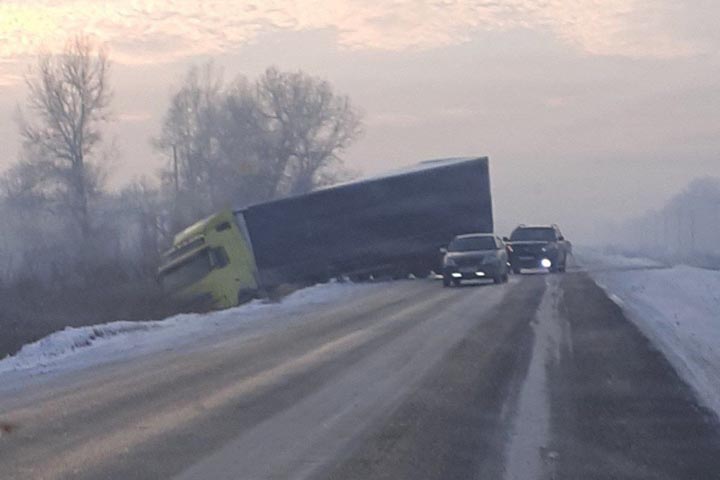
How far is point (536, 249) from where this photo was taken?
2051 inches

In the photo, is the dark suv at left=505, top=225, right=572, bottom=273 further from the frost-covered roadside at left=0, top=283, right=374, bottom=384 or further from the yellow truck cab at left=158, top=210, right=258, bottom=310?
the frost-covered roadside at left=0, top=283, right=374, bottom=384

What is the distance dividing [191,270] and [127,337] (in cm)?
1734

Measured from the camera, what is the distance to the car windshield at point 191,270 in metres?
39.3

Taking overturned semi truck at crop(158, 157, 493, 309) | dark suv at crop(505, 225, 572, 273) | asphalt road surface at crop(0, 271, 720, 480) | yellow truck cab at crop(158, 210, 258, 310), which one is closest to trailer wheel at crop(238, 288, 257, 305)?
yellow truck cab at crop(158, 210, 258, 310)

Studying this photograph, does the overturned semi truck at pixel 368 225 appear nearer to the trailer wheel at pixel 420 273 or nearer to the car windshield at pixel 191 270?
the trailer wheel at pixel 420 273

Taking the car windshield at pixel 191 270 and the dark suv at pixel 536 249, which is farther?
the dark suv at pixel 536 249

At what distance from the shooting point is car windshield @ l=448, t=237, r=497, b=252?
4338 centimetres

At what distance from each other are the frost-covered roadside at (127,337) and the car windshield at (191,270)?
7384mm

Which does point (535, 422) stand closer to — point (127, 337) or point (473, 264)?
point (127, 337)

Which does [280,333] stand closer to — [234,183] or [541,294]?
[541,294]

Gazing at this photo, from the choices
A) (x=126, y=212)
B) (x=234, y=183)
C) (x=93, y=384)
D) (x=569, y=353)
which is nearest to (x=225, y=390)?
(x=93, y=384)

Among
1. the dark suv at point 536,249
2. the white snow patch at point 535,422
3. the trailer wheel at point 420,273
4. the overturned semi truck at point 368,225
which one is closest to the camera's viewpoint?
the white snow patch at point 535,422

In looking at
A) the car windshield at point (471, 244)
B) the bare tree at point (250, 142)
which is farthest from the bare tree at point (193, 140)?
the car windshield at point (471, 244)

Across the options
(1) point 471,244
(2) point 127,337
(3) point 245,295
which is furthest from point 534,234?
(2) point 127,337
